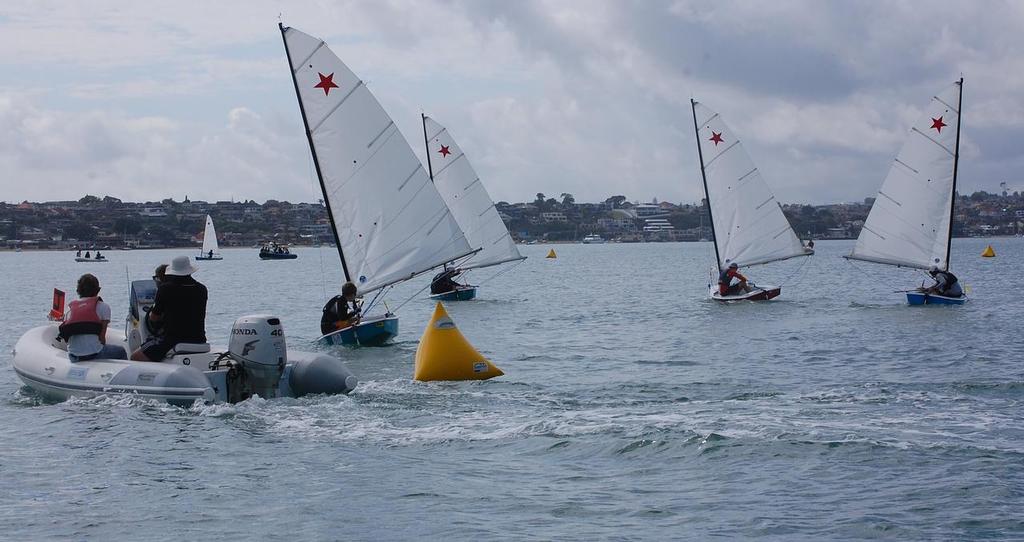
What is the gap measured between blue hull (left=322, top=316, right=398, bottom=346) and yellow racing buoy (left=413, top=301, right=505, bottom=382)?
5.45 m

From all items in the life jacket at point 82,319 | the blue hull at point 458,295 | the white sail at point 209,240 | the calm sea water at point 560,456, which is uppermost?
the white sail at point 209,240

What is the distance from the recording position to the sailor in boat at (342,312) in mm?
23281

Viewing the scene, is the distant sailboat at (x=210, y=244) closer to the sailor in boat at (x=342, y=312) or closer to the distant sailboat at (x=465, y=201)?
the distant sailboat at (x=465, y=201)

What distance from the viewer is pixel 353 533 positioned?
950 cm

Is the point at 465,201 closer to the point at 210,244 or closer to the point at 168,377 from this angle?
the point at 168,377

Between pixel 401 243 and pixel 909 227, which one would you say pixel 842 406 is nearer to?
pixel 401 243

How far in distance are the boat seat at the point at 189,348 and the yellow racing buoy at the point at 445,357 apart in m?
3.60

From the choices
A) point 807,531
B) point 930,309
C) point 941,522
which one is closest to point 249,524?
point 807,531

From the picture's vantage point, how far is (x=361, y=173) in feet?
82.1

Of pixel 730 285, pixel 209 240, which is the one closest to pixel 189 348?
pixel 730 285

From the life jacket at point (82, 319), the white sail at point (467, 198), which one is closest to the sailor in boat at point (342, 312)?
the life jacket at point (82, 319)

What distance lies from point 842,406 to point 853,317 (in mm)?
18686

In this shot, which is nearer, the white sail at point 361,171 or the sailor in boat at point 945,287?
the white sail at point 361,171

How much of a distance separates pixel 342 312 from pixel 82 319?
327 inches
